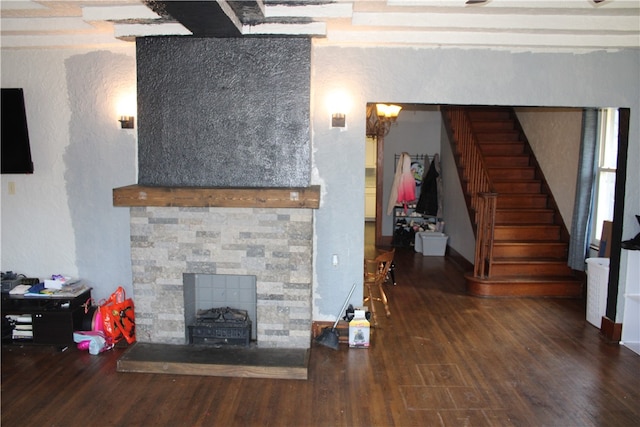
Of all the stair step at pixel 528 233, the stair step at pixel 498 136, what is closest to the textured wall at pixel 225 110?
the stair step at pixel 528 233

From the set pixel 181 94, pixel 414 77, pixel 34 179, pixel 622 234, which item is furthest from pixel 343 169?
pixel 34 179

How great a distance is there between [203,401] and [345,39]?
10.7ft

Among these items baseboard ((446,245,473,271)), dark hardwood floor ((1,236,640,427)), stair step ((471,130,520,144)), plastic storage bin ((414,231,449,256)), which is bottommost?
dark hardwood floor ((1,236,640,427))

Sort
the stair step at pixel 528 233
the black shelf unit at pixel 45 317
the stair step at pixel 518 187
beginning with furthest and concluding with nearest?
the stair step at pixel 518 187, the stair step at pixel 528 233, the black shelf unit at pixel 45 317

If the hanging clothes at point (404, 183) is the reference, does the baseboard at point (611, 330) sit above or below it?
below

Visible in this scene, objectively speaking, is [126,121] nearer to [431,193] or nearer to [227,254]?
[227,254]

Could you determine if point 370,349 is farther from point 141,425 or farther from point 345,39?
point 345,39

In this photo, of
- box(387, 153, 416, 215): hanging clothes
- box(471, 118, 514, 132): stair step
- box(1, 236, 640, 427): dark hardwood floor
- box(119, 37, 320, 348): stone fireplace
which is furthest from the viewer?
box(387, 153, 416, 215): hanging clothes

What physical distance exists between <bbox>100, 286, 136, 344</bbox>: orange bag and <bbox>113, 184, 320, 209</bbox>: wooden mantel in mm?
1226

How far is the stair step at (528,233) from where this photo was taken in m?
7.10

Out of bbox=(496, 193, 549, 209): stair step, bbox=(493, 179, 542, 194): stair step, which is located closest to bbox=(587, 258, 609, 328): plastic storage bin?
bbox=(496, 193, 549, 209): stair step

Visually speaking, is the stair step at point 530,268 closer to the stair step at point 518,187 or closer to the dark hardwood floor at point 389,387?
the dark hardwood floor at point 389,387

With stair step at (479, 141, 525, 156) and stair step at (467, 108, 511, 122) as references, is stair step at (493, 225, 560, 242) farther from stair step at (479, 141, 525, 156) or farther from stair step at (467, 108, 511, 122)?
stair step at (467, 108, 511, 122)

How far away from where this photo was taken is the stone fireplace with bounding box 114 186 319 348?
448cm
